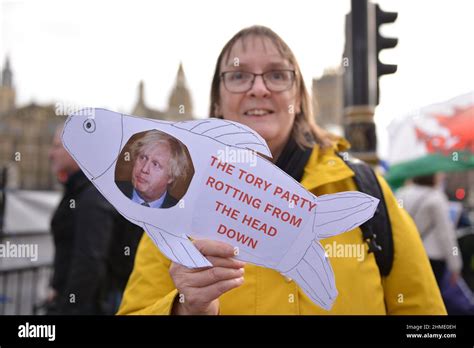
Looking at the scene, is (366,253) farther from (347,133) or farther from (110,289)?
(110,289)

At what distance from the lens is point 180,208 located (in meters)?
1.35

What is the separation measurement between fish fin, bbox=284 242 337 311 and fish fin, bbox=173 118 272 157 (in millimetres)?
302

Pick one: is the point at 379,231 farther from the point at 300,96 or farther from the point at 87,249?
the point at 87,249

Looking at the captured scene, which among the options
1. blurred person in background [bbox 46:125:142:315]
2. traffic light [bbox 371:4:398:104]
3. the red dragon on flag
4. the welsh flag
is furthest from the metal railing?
the red dragon on flag

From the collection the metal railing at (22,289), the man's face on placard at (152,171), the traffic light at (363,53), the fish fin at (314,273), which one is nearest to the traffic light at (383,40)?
the traffic light at (363,53)

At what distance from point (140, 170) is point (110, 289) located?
54.0 inches

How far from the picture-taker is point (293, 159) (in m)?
1.46

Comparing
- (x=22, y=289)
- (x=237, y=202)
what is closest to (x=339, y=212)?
(x=237, y=202)

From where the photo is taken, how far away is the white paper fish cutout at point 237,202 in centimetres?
134

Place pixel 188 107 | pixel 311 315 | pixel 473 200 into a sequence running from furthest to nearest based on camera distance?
1. pixel 473 200
2. pixel 188 107
3. pixel 311 315

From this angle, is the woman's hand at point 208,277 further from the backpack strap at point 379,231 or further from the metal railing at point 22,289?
the metal railing at point 22,289

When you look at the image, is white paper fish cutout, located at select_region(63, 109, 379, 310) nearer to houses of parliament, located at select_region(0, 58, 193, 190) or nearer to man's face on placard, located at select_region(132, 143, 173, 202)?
man's face on placard, located at select_region(132, 143, 173, 202)

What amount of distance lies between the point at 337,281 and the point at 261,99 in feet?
1.87
